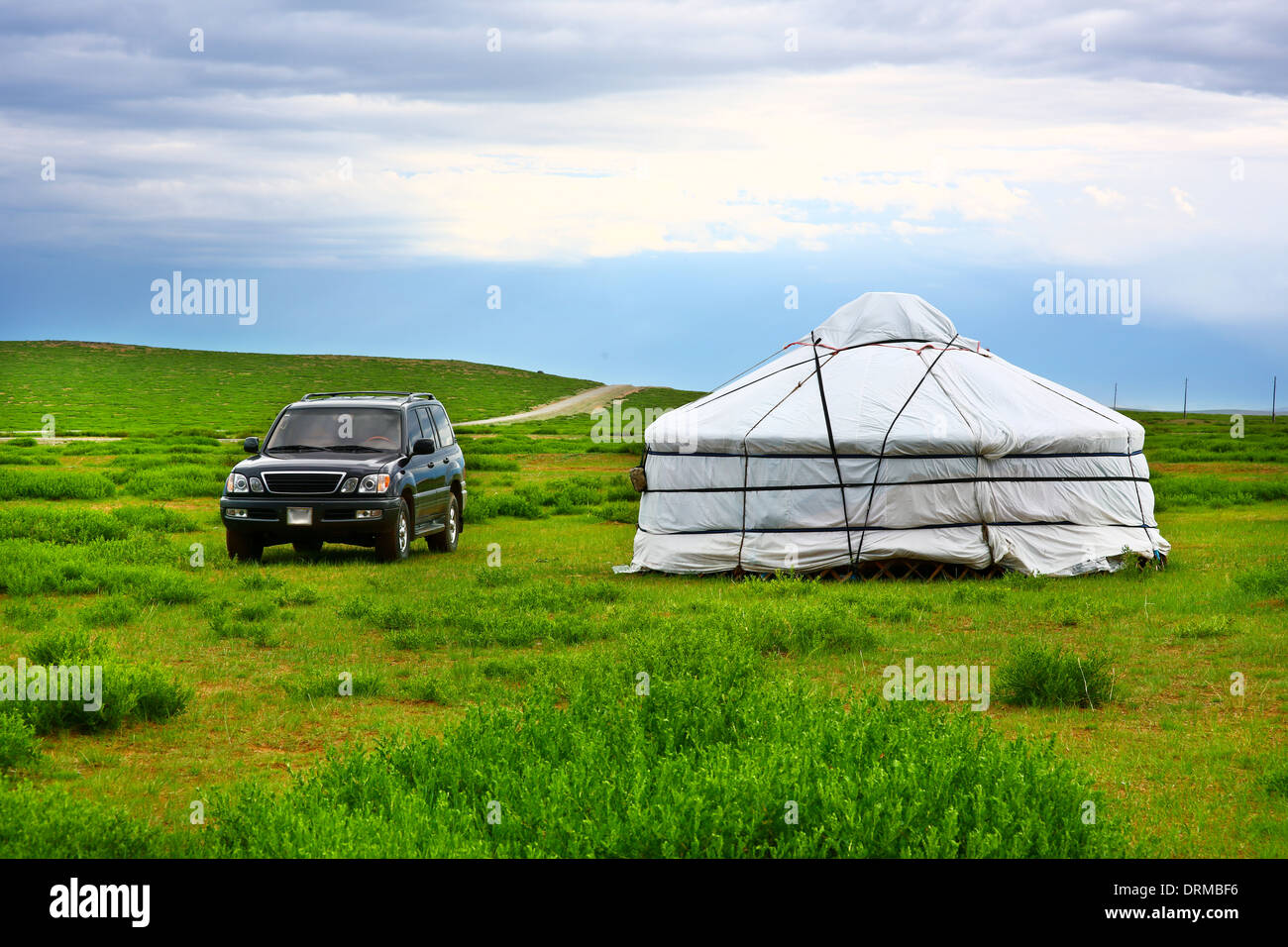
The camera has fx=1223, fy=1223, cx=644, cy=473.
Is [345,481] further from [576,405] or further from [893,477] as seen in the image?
[576,405]

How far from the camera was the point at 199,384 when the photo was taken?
10175cm

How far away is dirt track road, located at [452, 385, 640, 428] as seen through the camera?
7933cm

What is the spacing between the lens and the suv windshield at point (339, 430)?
14.7m

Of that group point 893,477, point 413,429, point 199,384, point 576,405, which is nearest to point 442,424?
point 413,429

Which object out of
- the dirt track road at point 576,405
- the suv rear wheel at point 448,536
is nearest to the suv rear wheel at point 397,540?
the suv rear wheel at point 448,536

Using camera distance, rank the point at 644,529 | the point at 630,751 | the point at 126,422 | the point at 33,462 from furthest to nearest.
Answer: the point at 126,422
the point at 33,462
the point at 644,529
the point at 630,751

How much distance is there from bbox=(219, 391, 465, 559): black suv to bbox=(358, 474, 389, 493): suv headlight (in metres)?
0.01

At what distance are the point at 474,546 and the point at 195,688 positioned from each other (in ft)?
27.6

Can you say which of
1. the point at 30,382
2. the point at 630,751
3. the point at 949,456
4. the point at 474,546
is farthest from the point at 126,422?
the point at 630,751

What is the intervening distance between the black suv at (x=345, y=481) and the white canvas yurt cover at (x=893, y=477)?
2.78 meters

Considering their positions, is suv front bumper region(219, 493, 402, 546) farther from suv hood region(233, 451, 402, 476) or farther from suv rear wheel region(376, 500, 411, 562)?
suv hood region(233, 451, 402, 476)

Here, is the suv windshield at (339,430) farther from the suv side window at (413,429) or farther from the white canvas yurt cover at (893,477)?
the white canvas yurt cover at (893,477)

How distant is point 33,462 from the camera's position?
31.7 metres
